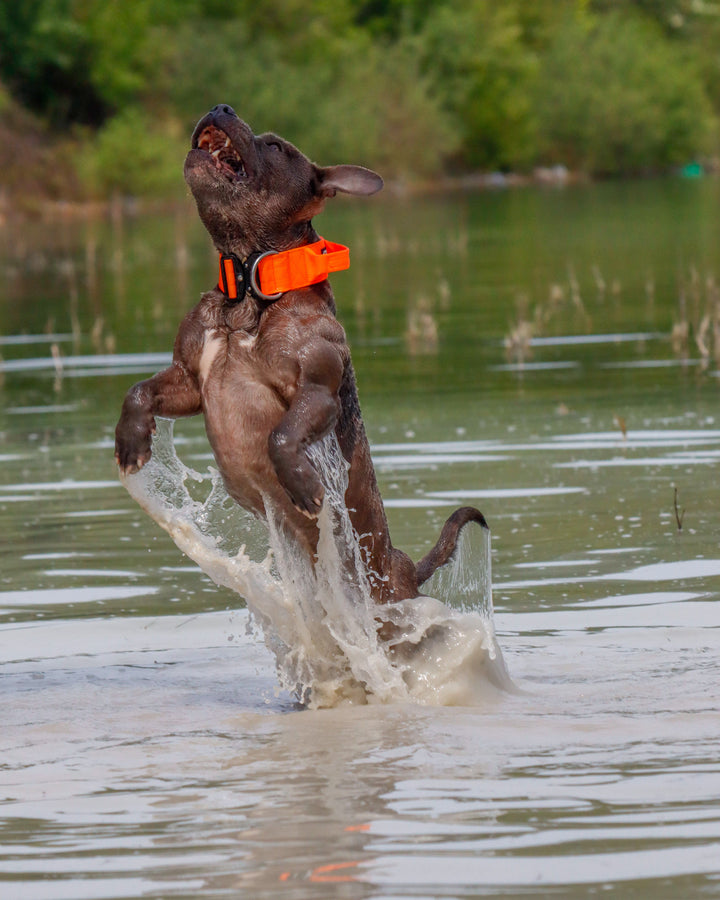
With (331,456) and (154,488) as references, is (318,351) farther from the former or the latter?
(154,488)

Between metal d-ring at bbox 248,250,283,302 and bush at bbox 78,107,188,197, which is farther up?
bush at bbox 78,107,188,197

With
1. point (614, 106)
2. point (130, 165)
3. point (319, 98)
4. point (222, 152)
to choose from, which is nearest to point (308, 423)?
point (222, 152)

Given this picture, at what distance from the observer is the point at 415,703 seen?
603cm

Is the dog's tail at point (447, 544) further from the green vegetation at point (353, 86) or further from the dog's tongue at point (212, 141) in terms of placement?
the green vegetation at point (353, 86)

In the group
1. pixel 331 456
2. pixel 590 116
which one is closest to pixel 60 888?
pixel 331 456

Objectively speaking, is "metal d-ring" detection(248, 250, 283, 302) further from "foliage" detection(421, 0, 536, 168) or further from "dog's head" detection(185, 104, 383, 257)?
"foliage" detection(421, 0, 536, 168)

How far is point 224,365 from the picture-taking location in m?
6.05

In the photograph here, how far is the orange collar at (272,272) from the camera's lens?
6.06m

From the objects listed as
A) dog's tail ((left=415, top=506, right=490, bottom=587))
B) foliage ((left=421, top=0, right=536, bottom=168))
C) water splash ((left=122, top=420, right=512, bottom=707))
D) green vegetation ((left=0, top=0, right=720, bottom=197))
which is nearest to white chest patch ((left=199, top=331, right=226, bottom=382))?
water splash ((left=122, top=420, right=512, bottom=707))

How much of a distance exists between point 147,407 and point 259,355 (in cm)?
42

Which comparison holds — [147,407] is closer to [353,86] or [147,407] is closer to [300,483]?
[300,483]

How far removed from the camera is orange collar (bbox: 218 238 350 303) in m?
6.06

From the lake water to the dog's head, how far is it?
1.52 m

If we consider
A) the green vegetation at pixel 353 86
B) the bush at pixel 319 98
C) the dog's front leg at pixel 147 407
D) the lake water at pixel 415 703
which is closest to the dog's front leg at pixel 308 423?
the dog's front leg at pixel 147 407
